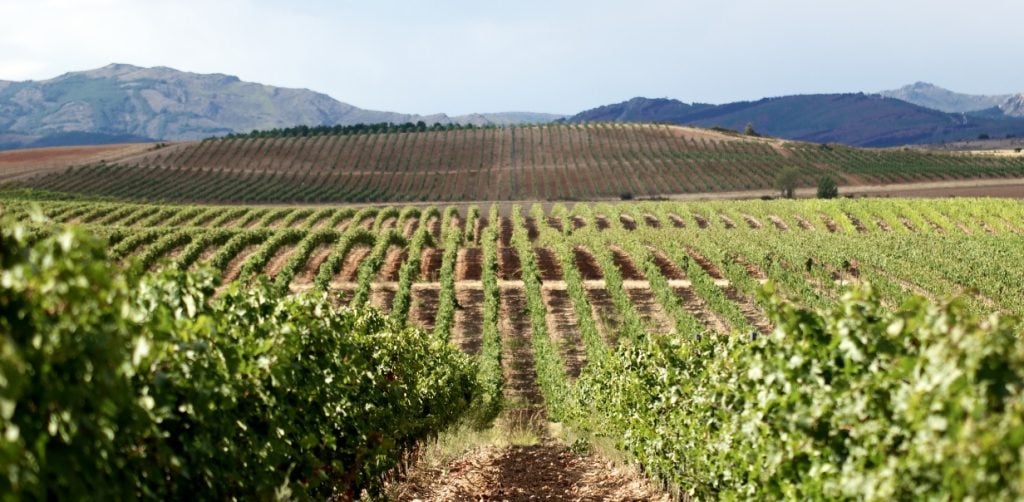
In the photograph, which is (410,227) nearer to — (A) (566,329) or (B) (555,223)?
(B) (555,223)

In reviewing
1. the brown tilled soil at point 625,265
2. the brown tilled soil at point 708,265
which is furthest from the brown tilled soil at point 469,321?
the brown tilled soil at point 708,265

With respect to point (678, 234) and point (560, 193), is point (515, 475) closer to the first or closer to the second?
point (678, 234)

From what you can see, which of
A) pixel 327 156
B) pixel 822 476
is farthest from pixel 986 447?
pixel 327 156

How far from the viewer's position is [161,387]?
617 cm

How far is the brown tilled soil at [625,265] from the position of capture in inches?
2076

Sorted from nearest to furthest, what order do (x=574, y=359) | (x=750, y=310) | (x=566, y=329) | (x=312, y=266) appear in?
1. (x=574, y=359)
2. (x=566, y=329)
3. (x=750, y=310)
4. (x=312, y=266)

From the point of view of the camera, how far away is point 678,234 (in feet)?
217

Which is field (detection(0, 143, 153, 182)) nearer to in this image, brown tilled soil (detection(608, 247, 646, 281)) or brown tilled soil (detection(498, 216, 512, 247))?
brown tilled soil (detection(498, 216, 512, 247))

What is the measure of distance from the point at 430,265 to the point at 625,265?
11.2 metres

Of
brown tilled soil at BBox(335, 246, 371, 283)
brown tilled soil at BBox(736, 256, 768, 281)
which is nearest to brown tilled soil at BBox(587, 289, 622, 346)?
brown tilled soil at BBox(736, 256, 768, 281)

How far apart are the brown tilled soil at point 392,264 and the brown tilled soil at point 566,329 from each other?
28.5 ft

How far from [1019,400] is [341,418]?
853 centimetres

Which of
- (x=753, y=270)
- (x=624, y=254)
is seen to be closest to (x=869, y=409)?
(x=753, y=270)

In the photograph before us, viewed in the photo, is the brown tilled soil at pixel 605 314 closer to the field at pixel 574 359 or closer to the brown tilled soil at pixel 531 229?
the field at pixel 574 359
